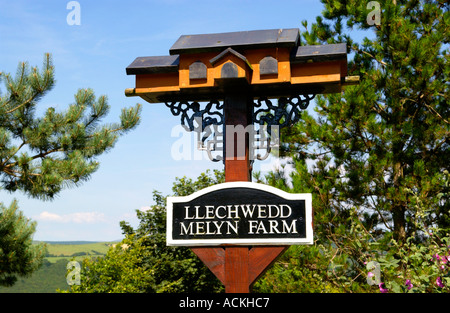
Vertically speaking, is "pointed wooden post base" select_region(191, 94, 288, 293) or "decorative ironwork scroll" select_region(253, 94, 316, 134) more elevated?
"decorative ironwork scroll" select_region(253, 94, 316, 134)

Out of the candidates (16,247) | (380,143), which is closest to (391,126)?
(380,143)

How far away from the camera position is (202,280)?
33.5ft

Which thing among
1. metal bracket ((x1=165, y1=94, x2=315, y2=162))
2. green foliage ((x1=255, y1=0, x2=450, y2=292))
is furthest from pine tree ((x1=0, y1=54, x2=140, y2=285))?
metal bracket ((x1=165, y1=94, x2=315, y2=162))

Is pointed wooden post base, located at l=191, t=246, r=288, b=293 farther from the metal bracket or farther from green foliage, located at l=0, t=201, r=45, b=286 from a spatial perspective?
green foliage, located at l=0, t=201, r=45, b=286

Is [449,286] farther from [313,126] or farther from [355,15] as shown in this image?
[355,15]

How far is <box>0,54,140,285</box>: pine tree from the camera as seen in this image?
1002 cm

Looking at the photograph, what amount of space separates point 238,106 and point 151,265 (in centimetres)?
697

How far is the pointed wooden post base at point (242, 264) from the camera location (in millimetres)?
3490

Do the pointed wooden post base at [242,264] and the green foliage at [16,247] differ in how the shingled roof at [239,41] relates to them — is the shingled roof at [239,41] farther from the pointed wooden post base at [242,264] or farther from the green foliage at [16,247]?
the green foliage at [16,247]

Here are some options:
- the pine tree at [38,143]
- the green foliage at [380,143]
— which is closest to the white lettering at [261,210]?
the green foliage at [380,143]

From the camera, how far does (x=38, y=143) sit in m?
10.2

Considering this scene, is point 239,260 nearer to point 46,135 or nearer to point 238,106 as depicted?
point 238,106
